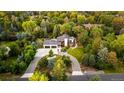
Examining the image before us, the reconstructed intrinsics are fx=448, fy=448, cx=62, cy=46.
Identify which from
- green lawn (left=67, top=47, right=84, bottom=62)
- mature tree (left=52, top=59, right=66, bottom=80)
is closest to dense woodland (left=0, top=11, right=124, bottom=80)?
green lawn (left=67, top=47, right=84, bottom=62)

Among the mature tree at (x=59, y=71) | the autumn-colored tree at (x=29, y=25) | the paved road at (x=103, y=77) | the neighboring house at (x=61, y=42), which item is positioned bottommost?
the paved road at (x=103, y=77)

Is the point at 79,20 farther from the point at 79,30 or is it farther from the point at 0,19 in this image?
the point at 0,19

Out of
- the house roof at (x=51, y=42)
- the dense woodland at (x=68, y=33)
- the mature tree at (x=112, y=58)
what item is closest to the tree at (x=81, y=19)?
the dense woodland at (x=68, y=33)

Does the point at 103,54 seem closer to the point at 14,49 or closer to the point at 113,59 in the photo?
the point at 113,59

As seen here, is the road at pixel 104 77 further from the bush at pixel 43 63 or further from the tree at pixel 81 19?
the tree at pixel 81 19

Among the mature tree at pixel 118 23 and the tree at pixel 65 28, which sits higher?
the mature tree at pixel 118 23

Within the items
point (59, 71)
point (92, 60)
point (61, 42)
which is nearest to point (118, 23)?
point (92, 60)
